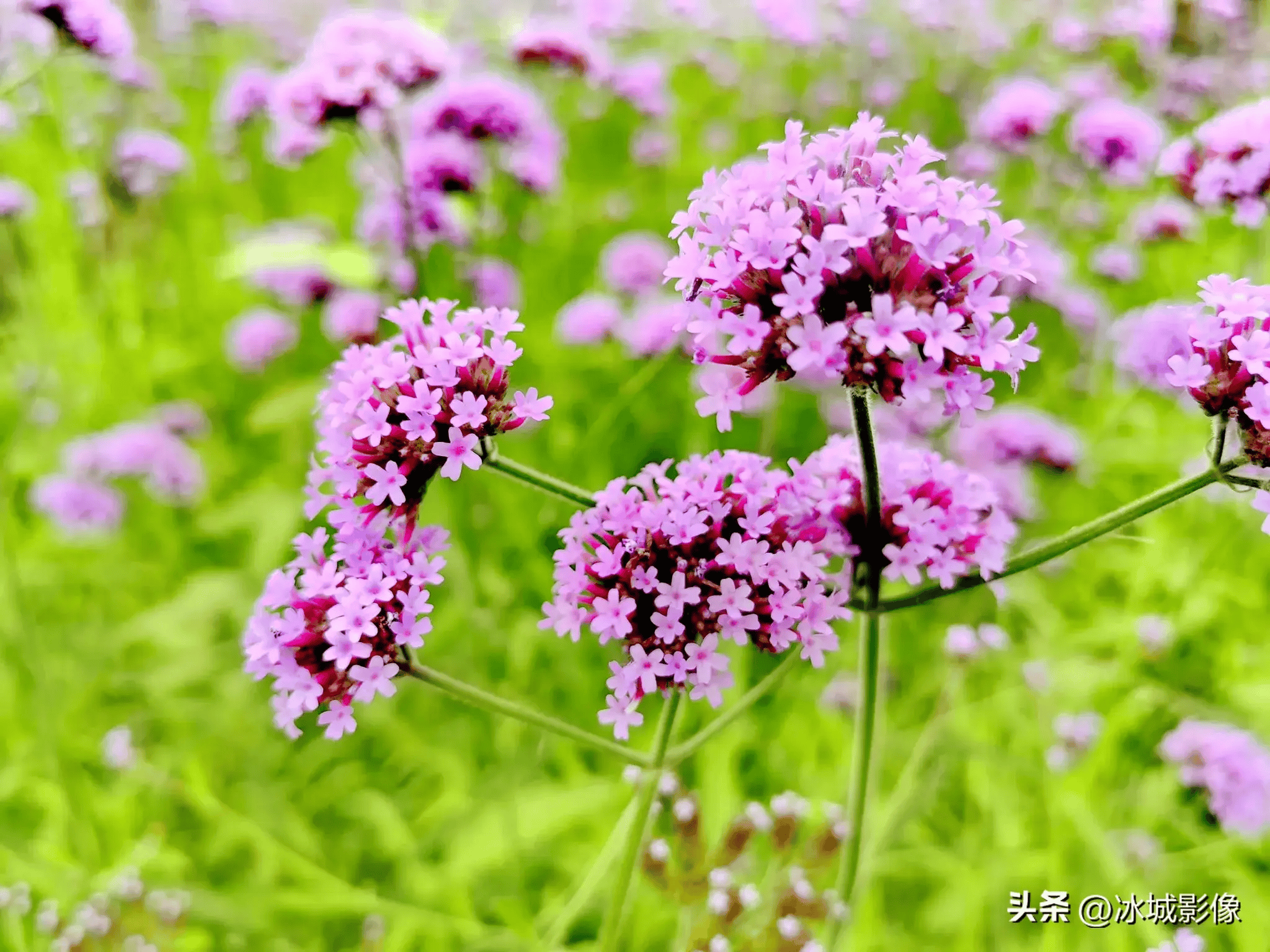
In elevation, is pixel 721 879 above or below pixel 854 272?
below

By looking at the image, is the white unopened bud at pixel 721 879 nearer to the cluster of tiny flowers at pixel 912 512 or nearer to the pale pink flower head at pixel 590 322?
the cluster of tiny flowers at pixel 912 512

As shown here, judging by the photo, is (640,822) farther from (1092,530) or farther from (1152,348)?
(1152,348)

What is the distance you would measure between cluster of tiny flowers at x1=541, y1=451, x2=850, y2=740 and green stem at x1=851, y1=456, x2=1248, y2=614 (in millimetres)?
104

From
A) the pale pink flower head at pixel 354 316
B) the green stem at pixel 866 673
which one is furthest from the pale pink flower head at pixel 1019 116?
the green stem at pixel 866 673

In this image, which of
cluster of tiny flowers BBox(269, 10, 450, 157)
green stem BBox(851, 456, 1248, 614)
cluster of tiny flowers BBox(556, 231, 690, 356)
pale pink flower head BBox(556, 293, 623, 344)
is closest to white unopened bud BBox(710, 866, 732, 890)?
green stem BBox(851, 456, 1248, 614)

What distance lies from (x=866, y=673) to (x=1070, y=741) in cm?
134

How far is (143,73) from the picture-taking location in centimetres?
441

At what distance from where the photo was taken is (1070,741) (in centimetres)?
245

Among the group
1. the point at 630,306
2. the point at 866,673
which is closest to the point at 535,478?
the point at 866,673

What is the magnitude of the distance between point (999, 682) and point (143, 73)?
15.3 ft

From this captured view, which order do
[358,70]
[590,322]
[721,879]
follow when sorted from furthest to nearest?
[590,322] → [358,70] → [721,879]

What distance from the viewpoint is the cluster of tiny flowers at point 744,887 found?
1646mm

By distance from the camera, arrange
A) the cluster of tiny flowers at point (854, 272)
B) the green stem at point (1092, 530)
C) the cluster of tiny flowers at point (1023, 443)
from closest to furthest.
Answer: the cluster of tiny flowers at point (854, 272)
the green stem at point (1092, 530)
the cluster of tiny flowers at point (1023, 443)

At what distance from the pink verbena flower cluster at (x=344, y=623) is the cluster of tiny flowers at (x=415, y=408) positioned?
0.22 feet
